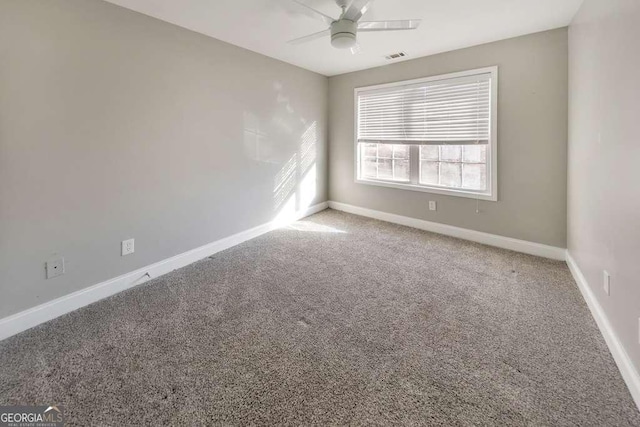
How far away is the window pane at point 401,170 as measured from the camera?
4379 millimetres

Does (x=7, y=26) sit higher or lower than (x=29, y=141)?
higher

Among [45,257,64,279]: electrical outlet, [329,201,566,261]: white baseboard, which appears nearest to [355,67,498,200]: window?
[329,201,566,261]: white baseboard

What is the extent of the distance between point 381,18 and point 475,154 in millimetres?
1948

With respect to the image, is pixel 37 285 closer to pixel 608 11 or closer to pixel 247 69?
pixel 247 69

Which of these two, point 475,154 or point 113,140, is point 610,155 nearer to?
point 475,154

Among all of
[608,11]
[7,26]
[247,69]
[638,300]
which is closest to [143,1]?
[7,26]

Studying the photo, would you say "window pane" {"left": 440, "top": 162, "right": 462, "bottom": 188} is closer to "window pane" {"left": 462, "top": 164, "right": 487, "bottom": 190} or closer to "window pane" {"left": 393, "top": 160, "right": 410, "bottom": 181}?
"window pane" {"left": 462, "top": 164, "right": 487, "bottom": 190}

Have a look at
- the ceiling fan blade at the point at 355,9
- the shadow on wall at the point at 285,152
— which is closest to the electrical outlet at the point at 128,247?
the shadow on wall at the point at 285,152

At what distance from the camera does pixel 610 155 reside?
1.85 metres

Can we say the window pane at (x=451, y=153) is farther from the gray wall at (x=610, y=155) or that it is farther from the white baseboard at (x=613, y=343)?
the white baseboard at (x=613, y=343)

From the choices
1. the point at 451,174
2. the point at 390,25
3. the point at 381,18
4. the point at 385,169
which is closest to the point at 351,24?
the point at 390,25

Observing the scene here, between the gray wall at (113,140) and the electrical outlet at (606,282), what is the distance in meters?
3.35

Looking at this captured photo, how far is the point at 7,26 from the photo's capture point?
188 centimetres

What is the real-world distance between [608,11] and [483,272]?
209cm
